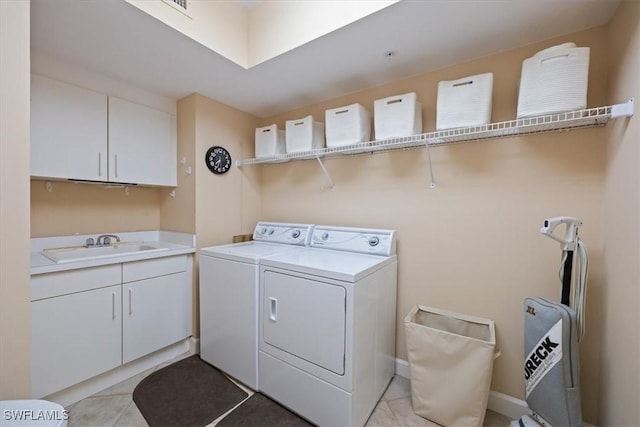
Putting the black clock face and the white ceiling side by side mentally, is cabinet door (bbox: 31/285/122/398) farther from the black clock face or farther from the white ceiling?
the white ceiling

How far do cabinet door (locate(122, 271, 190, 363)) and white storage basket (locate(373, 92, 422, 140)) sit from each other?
2.09 metres

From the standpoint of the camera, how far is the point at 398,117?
1784mm

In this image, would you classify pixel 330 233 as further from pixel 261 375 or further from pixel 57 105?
pixel 57 105

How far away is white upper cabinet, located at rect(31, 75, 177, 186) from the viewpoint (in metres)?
1.83

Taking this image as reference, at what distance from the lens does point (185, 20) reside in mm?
1569

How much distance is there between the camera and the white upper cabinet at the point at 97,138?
1.83 metres

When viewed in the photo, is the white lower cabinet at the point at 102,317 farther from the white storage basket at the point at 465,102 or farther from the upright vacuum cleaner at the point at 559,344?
the upright vacuum cleaner at the point at 559,344

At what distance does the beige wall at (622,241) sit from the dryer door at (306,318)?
1.24 meters

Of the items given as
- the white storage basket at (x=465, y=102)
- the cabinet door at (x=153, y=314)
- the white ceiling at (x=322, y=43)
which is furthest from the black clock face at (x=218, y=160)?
the white storage basket at (x=465, y=102)

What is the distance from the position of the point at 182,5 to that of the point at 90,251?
6.49ft

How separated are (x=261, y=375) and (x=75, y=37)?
8.24 feet

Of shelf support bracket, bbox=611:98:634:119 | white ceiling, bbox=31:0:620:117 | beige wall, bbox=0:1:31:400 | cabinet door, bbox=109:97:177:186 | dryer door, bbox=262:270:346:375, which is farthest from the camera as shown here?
cabinet door, bbox=109:97:177:186
